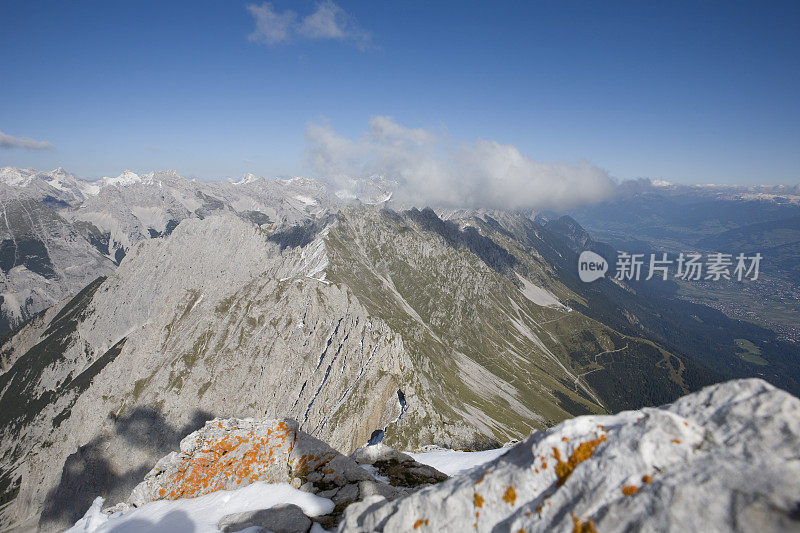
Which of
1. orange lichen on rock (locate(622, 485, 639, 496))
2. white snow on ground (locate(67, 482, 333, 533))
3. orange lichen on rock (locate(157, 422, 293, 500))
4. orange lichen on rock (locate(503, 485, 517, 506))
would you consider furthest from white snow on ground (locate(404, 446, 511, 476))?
orange lichen on rock (locate(622, 485, 639, 496))

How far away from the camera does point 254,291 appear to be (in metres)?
149

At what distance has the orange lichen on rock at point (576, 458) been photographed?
895cm

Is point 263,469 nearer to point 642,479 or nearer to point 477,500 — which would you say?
point 477,500

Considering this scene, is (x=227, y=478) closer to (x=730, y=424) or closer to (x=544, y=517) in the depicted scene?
(x=544, y=517)

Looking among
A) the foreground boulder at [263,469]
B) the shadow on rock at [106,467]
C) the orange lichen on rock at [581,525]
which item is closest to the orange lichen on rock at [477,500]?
the orange lichen on rock at [581,525]

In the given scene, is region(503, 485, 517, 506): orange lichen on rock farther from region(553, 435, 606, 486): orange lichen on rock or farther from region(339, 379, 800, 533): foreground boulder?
region(553, 435, 606, 486): orange lichen on rock

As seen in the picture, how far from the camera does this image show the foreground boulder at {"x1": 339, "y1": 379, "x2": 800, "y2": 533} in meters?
6.46

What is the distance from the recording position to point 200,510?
1783cm

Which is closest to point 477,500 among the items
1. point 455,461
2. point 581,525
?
point 581,525

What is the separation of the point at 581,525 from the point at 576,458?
1.59 m

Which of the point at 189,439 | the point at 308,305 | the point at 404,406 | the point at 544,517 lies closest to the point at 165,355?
the point at 308,305

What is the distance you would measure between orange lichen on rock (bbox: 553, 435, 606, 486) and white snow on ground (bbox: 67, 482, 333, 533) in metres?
12.7

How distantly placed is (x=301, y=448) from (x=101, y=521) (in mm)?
10443

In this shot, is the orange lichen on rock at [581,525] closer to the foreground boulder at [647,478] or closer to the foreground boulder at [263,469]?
the foreground boulder at [647,478]
